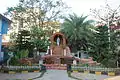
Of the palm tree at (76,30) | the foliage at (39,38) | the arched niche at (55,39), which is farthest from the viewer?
the palm tree at (76,30)

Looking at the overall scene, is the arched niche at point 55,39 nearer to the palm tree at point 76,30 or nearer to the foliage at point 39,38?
the foliage at point 39,38

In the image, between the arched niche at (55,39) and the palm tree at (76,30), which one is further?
the palm tree at (76,30)

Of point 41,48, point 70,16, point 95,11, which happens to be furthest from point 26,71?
point 70,16

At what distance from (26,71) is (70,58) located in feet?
21.0

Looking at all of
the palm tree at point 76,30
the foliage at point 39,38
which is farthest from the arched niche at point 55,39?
the palm tree at point 76,30

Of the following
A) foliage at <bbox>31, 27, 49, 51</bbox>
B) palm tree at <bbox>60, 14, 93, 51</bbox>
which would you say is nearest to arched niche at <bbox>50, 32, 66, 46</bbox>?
foliage at <bbox>31, 27, 49, 51</bbox>

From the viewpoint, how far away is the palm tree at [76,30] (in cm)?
2929

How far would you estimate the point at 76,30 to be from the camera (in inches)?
1168

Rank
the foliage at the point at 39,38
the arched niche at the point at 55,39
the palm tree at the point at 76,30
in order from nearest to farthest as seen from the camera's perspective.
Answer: the arched niche at the point at 55,39, the foliage at the point at 39,38, the palm tree at the point at 76,30

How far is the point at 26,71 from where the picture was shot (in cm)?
1541

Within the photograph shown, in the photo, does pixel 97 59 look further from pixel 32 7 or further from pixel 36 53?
pixel 32 7

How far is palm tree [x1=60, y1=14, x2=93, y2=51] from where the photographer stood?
29.3 m

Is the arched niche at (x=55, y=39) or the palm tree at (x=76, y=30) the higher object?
the palm tree at (x=76, y=30)

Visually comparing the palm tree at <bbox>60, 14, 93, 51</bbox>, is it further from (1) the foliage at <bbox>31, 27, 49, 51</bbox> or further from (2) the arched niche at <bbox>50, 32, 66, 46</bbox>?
(2) the arched niche at <bbox>50, 32, 66, 46</bbox>
